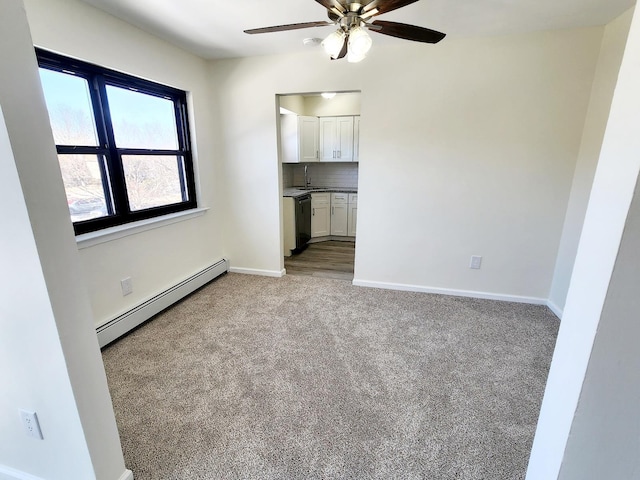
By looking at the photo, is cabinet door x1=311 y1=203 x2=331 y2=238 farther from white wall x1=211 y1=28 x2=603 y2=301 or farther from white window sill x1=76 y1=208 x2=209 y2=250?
white window sill x1=76 y1=208 x2=209 y2=250

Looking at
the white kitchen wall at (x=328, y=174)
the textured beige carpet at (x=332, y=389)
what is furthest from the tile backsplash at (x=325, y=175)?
the textured beige carpet at (x=332, y=389)

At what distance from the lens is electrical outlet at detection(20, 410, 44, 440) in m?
1.14

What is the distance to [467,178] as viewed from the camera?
2895mm

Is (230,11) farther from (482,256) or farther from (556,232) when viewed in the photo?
(556,232)

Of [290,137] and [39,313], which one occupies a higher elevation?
[290,137]

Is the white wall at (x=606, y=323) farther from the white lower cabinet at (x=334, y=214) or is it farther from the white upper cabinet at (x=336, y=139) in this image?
the white upper cabinet at (x=336, y=139)

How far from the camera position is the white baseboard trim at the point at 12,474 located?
1255mm

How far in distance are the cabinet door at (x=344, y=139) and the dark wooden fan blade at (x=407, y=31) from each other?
3.34 metres

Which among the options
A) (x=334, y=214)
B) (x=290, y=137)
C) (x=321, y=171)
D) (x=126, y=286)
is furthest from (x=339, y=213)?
(x=126, y=286)

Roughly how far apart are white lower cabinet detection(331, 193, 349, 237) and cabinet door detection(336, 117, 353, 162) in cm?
67

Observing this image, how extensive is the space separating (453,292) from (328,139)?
11.1 feet

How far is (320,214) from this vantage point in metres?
5.34

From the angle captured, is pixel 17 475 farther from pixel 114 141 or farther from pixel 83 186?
pixel 114 141

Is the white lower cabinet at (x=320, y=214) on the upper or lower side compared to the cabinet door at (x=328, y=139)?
lower
